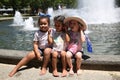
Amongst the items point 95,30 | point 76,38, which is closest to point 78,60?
point 76,38

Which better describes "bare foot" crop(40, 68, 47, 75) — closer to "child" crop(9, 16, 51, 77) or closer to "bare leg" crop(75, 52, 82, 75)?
"child" crop(9, 16, 51, 77)

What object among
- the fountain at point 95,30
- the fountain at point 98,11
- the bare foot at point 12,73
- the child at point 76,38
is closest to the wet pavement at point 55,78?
the bare foot at point 12,73

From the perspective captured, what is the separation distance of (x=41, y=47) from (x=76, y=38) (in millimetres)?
808

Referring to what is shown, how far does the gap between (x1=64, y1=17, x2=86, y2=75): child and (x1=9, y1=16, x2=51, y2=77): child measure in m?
0.45

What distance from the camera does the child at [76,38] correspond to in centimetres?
612

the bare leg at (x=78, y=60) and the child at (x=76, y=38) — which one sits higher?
the child at (x=76, y=38)

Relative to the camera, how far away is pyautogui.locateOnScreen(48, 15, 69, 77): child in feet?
20.0

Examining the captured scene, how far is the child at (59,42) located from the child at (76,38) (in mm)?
115

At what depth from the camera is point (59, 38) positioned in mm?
6250

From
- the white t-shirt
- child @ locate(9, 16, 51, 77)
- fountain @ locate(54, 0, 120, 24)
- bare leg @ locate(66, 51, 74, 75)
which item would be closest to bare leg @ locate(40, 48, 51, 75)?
child @ locate(9, 16, 51, 77)

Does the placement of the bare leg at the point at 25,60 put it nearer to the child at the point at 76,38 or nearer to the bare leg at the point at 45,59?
the bare leg at the point at 45,59

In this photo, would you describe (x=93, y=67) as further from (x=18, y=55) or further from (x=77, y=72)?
(x=18, y=55)

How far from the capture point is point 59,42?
624 centimetres

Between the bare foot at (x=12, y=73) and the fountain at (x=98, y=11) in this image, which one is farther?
the fountain at (x=98, y=11)
